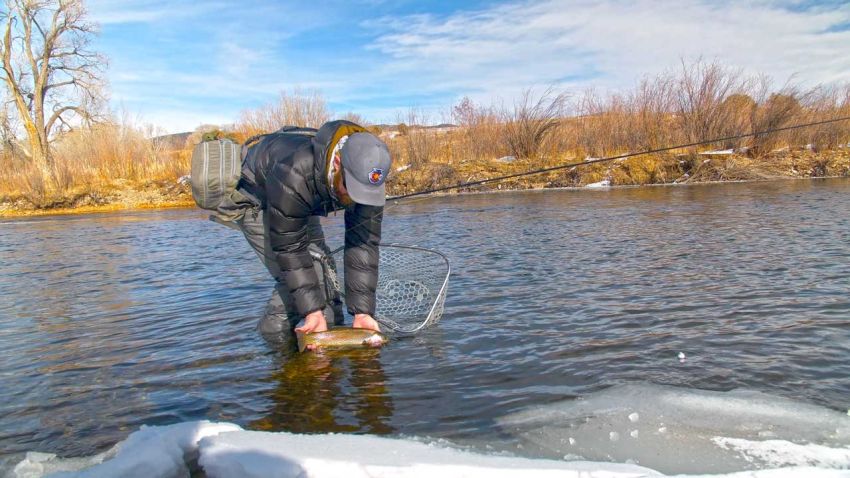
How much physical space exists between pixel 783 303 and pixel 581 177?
16.7m

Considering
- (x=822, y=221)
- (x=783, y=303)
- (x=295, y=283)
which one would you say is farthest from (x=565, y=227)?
(x=295, y=283)

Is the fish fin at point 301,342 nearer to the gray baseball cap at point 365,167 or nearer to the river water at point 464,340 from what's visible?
the river water at point 464,340

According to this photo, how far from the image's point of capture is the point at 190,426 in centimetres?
282

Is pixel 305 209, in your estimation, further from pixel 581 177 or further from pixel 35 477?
pixel 581 177

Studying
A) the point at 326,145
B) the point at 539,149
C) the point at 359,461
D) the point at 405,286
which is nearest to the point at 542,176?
the point at 539,149

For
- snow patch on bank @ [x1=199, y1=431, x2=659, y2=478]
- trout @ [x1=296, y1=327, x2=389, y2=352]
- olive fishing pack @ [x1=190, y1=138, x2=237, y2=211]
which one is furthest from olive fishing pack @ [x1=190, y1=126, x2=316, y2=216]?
snow patch on bank @ [x1=199, y1=431, x2=659, y2=478]

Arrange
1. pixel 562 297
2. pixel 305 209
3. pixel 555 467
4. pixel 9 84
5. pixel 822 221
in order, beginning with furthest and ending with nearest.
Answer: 1. pixel 9 84
2. pixel 822 221
3. pixel 562 297
4. pixel 305 209
5. pixel 555 467

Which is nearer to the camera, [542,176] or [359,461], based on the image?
[359,461]

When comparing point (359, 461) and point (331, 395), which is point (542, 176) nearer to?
point (331, 395)

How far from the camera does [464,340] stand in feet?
14.1

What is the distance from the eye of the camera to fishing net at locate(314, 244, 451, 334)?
4762mm

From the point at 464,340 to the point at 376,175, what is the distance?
1629 millimetres

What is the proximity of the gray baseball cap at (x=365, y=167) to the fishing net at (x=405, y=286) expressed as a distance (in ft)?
4.99

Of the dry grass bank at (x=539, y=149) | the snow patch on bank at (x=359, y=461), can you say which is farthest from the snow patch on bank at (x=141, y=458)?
the dry grass bank at (x=539, y=149)
